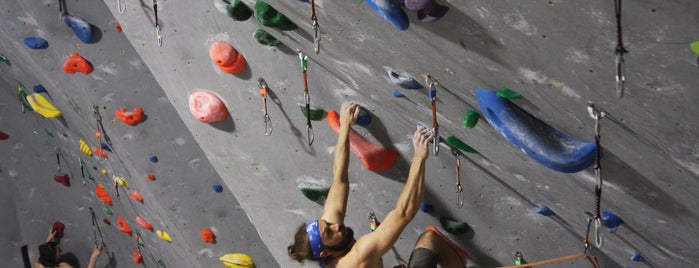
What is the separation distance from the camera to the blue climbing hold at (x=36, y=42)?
12.0 feet

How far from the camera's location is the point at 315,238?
9.14ft

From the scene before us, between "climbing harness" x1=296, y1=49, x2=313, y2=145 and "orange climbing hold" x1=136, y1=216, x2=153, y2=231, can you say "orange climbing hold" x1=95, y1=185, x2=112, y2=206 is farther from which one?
"climbing harness" x1=296, y1=49, x2=313, y2=145

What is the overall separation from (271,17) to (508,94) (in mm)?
873

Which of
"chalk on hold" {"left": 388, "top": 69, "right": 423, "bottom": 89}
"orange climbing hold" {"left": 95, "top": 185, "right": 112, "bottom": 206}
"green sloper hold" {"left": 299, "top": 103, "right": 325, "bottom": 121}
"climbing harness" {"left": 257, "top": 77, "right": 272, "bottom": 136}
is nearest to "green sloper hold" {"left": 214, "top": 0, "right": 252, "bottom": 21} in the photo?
"climbing harness" {"left": 257, "top": 77, "right": 272, "bottom": 136}

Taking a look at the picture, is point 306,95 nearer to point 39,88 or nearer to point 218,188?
point 218,188

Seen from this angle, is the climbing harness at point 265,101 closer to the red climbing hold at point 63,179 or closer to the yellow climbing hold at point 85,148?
the yellow climbing hold at point 85,148

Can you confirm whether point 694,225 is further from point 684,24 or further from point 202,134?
point 202,134

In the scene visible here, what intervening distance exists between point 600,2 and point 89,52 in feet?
8.05

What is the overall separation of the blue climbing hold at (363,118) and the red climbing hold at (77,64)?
1355 mm

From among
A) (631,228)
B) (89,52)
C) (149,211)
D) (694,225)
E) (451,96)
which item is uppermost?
(451,96)

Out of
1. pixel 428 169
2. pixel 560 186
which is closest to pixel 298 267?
pixel 428 169

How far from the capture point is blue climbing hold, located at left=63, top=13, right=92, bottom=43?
3473 millimetres

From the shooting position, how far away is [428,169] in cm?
299

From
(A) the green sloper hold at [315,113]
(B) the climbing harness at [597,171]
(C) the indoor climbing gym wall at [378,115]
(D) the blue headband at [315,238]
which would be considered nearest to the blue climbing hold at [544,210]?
(C) the indoor climbing gym wall at [378,115]
